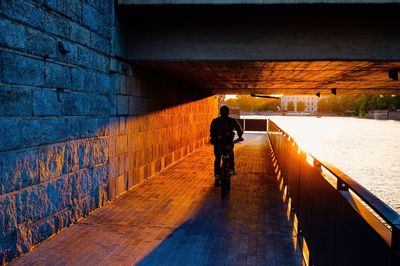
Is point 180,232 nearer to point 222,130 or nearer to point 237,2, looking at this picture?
point 222,130

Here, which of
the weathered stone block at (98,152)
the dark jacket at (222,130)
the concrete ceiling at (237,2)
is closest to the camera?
the weathered stone block at (98,152)

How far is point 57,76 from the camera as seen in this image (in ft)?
18.0

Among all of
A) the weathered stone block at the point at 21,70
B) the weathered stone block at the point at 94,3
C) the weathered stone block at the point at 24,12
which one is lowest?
the weathered stone block at the point at 21,70

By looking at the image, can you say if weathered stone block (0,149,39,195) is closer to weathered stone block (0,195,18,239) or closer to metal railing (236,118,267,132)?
weathered stone block (0,195,18,239)

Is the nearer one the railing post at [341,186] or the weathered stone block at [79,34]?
the railing post at [341,186]

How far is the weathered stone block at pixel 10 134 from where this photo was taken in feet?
14.5

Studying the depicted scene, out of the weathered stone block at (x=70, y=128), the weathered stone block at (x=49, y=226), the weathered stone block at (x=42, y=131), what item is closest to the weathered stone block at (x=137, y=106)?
the weathered stone block at (x=70, y=128)

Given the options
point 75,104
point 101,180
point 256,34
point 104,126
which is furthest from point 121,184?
point 256,34

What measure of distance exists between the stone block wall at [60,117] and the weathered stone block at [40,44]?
13 millimetres

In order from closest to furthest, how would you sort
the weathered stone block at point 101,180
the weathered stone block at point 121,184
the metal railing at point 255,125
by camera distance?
the weathered stone block at point 101,180
the weathered stone block at point 121,184
the metal railing at point 255,125

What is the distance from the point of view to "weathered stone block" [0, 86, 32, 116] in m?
4.41

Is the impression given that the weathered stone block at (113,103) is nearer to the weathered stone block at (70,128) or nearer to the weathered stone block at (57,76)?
the weathered stone block at (70,128)

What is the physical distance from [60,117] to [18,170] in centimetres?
116

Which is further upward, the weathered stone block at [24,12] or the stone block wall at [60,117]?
the weathered stone block at [24,12]
